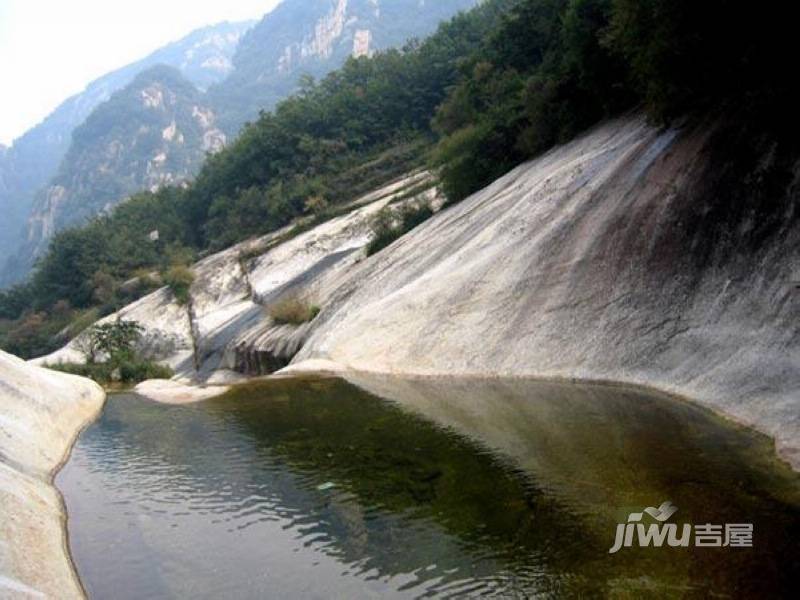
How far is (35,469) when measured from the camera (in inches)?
851

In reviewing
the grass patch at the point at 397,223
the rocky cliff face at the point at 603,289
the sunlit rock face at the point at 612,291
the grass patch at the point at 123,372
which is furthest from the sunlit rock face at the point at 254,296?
the sunlit rock face at the point at 612,291

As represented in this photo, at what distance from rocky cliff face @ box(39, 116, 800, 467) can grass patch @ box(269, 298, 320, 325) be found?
208 cm

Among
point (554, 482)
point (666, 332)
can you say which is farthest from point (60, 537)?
point (666, 332)

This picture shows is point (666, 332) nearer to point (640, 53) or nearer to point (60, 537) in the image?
point (640, 53)

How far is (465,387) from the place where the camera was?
26.5 meters

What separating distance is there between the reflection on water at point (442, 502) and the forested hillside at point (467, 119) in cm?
853

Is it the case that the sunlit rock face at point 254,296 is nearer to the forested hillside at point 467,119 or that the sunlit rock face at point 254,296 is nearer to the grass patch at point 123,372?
the grass patch at point 123,372

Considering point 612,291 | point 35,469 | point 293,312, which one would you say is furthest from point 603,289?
point 293,312

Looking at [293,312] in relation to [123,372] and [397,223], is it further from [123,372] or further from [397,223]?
[123,372]

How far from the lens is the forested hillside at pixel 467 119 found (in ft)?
71.7

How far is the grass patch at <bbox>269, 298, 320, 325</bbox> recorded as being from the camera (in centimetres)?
4631

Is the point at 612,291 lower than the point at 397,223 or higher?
lower

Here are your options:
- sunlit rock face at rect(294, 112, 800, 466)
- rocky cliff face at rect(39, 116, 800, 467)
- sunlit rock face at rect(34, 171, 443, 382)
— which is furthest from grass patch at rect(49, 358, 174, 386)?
sunlit rock face at rect(294, 112, 800, 466)

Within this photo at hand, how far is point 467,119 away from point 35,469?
5286 centimetres
